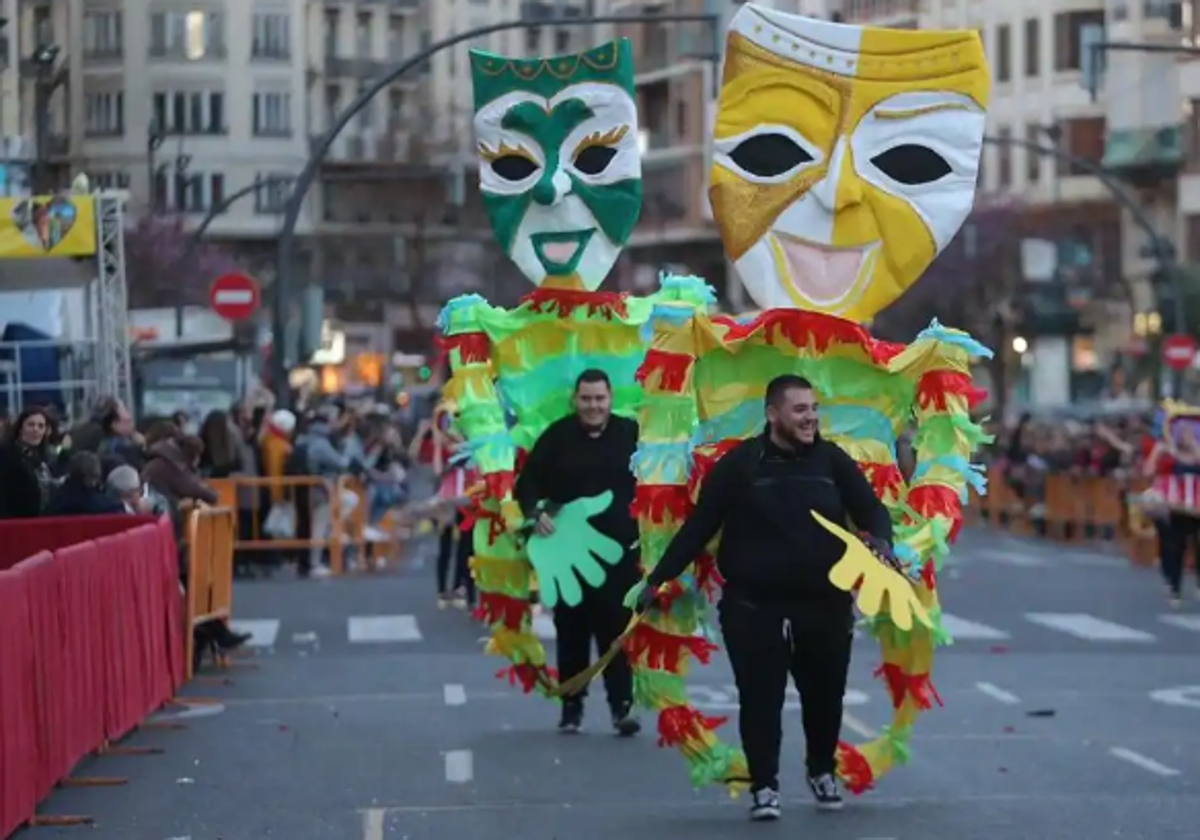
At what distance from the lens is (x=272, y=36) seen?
44500 mm

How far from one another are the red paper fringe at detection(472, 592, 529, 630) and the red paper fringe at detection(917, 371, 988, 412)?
3.85 meters

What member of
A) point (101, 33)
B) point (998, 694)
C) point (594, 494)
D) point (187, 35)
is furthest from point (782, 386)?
point (187, 35)

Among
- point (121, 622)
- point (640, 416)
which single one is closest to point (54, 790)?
point (121, 622)

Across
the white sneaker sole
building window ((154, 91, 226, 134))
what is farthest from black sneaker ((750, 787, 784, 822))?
building window ((154, 91, 226, 134))

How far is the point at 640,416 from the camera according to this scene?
1254cm

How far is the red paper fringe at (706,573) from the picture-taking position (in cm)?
1232

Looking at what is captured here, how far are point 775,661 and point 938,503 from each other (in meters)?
0.93

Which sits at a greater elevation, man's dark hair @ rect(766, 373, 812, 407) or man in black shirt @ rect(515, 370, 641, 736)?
man's dark hair @ rect(766, 373, 812, 407)

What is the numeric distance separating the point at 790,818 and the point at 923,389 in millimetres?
1764

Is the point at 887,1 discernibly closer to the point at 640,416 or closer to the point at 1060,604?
the point at 1060,604

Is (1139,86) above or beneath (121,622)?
above

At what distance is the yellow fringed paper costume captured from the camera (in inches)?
486

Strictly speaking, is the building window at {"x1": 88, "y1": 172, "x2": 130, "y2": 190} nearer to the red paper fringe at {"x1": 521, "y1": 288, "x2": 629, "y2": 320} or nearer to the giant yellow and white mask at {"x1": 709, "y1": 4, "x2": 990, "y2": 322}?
the red paper fringe at {"x1": 521, "y1": 288, "x2": 629, "y2": 320}

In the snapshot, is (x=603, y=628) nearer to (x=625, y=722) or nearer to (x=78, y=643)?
(x=625, y=722)
